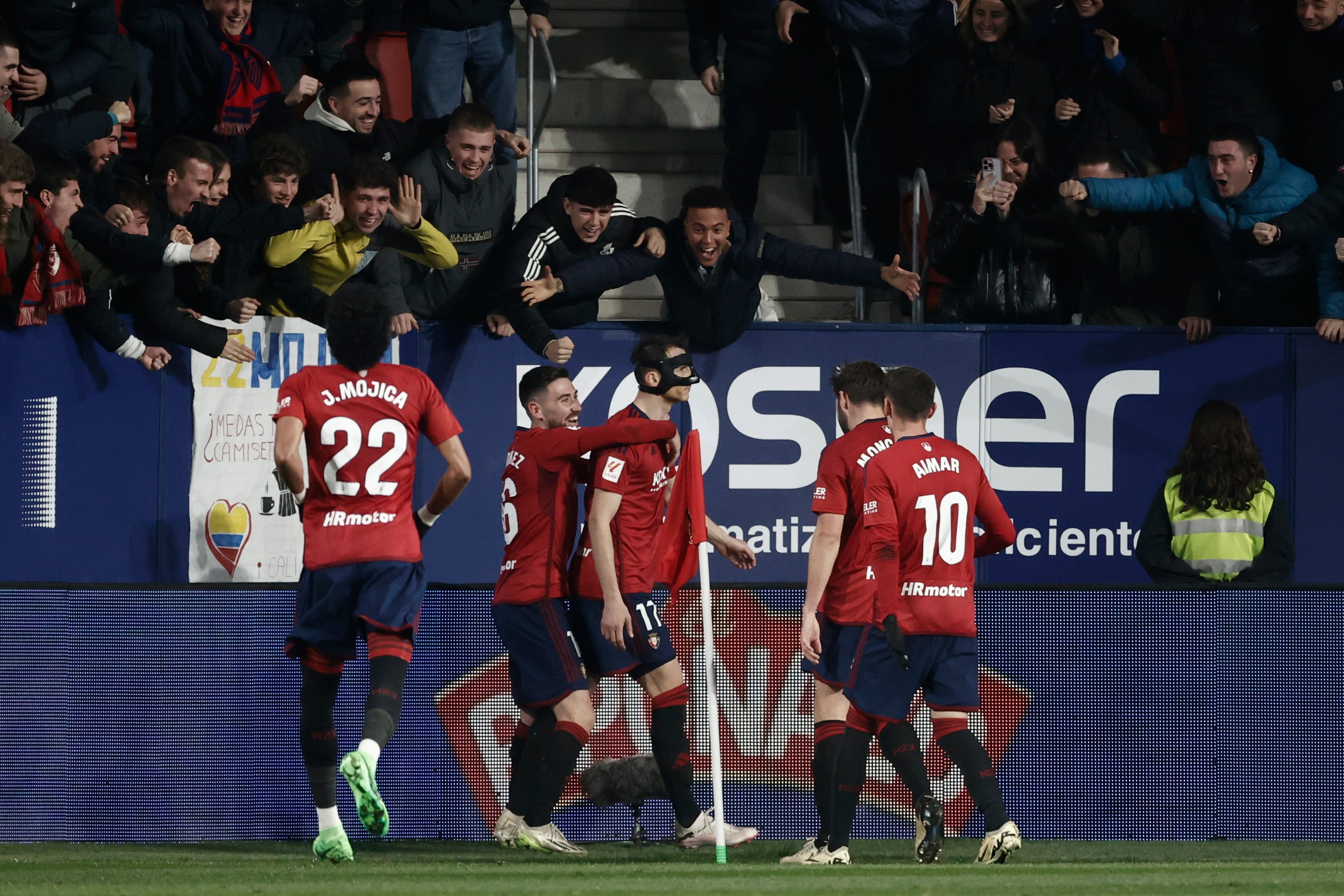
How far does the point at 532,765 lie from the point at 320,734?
3.18ft

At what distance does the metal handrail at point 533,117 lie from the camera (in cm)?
1142

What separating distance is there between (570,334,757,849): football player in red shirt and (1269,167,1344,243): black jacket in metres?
4.27

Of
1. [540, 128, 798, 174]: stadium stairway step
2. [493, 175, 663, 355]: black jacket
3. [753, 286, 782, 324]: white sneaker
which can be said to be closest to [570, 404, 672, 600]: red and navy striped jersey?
[493, 175, 663, 355]: black jacket

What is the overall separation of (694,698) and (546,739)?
2.54 ft

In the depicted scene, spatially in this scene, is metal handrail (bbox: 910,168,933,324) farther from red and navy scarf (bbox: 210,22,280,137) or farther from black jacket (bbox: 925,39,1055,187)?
red and navy scarf (bbox: 210,22,280,137)

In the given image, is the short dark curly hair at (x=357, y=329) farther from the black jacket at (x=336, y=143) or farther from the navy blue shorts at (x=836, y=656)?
the black jacket at (x=336, y=143)

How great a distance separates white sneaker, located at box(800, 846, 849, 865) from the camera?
6.96 meters

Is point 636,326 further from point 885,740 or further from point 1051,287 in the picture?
point 885,740

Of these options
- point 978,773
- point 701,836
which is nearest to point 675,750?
point 701,836

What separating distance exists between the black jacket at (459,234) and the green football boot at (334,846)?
401 cm

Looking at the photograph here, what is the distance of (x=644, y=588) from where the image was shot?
766 centimetres

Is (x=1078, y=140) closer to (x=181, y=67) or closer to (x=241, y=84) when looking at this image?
(x=241, y=84)

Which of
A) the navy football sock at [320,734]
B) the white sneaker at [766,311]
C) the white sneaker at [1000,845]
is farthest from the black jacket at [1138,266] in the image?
the navy football sock at [320,734]

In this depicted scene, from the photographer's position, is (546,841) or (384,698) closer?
(384,698)
